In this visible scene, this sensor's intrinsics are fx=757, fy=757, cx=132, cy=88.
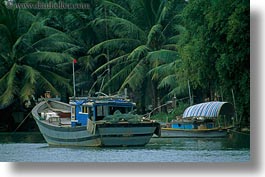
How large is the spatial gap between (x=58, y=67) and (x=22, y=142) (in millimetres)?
1154

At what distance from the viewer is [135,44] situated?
10.5m

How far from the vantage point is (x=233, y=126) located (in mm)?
10031

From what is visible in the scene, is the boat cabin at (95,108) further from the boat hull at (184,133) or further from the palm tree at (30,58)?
the boat hull at (184,133)

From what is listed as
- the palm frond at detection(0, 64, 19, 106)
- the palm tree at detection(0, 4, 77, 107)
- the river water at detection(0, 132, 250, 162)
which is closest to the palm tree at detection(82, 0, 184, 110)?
the palm tree at detection(0, 4, 77, 107)

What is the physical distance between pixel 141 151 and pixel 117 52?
1479 millimetres

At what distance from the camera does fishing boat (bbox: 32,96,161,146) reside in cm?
1049

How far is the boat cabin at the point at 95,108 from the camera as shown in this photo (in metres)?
10.5

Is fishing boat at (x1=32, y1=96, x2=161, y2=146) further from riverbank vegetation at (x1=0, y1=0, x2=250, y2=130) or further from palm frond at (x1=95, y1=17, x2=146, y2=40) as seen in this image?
palm frond at (x1=95, y1=17, x2=146, y2=40)

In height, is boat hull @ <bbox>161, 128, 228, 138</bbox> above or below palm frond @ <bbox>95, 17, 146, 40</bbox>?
below

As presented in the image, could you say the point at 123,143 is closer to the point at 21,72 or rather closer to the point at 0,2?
the point at 21,72

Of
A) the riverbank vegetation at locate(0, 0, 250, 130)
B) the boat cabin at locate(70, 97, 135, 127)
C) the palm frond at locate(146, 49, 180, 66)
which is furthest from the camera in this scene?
the boat cabin at locate(70, 97, 135, 127)

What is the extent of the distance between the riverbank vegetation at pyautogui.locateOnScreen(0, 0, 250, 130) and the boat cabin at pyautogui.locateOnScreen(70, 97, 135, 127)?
0.37 ft

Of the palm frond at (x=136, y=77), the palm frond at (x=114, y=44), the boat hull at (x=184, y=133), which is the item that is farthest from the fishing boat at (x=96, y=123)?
the palm frond at (x=114, y=44)

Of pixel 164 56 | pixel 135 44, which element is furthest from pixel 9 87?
pixel 164 56
